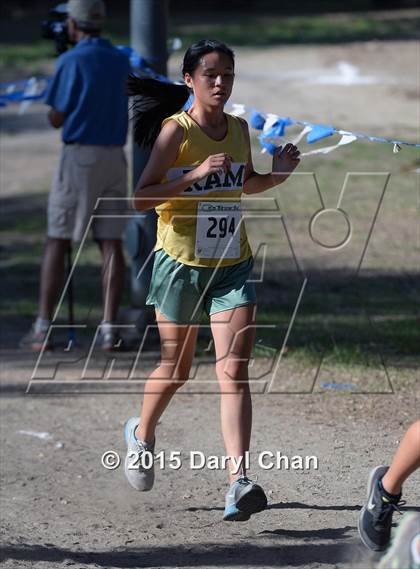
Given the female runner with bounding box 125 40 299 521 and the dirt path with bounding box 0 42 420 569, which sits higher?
the female runner with bounding box 125 40 299 521

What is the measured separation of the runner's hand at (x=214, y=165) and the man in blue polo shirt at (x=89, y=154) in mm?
3071

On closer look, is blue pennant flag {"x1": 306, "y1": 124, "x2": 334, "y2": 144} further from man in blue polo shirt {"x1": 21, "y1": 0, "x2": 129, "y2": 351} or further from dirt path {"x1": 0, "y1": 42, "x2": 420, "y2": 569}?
man in blue polo shirt {"x1": 21, "y1": 0, "x2": 129, "y2": 351}

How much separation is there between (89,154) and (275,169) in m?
2.87

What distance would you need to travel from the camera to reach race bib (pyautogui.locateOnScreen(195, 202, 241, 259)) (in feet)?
16.3

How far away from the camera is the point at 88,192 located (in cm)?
779

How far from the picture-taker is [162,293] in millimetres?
5027

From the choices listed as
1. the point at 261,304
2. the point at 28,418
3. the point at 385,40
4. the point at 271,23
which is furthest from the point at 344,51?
the point at 28,418

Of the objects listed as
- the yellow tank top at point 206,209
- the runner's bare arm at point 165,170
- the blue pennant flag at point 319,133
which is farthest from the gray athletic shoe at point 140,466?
the blue pennant flag at point 319,133

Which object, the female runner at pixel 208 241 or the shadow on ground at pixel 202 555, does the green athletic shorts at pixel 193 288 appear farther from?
the shadow on ground at pixel 202 555

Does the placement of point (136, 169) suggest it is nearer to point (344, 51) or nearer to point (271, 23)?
point (344, 51)

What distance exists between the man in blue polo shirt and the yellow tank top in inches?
109

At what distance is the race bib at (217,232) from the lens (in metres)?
4.95

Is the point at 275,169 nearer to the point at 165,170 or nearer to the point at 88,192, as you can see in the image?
the point at 165,170

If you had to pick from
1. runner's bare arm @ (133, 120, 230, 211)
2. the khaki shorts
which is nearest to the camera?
the khaki shorts
